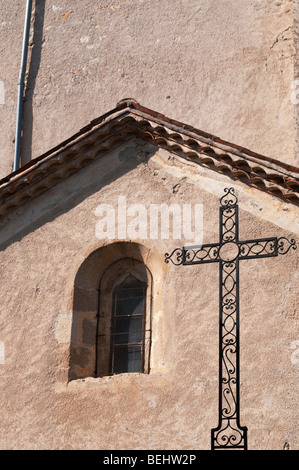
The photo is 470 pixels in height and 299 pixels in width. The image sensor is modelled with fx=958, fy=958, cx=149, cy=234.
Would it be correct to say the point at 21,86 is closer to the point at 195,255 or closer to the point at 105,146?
the point at 105,146

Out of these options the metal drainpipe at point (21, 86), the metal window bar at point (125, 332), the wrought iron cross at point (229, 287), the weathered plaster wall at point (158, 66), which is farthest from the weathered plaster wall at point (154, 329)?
the metal drainpipe at point (21, 86)

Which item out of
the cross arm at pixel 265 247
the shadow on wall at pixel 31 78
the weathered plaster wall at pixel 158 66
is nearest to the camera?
the cross arm at pixel 265 247

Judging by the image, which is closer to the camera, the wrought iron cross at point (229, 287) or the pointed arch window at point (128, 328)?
the wrought iron cross at point (229, 287)

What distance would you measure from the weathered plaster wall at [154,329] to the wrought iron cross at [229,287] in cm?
8

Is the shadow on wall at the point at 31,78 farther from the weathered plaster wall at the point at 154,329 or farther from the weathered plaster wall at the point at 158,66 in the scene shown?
the weathered plaster wall at the point at 154,329

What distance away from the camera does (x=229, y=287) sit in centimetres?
959

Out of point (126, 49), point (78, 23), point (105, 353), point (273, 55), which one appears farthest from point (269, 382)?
point (78, 23)

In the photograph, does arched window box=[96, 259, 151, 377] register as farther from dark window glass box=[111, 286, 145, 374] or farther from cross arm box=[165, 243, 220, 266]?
Answer: cross arm box=[165, 243, 220, 266]

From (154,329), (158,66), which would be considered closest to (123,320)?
(154,329)

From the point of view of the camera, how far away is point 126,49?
1345 centimetres

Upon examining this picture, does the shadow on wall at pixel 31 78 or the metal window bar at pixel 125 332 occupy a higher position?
the shadow on wall at pixel 31 78

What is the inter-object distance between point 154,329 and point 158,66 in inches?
176

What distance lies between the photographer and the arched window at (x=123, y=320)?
1027cm
